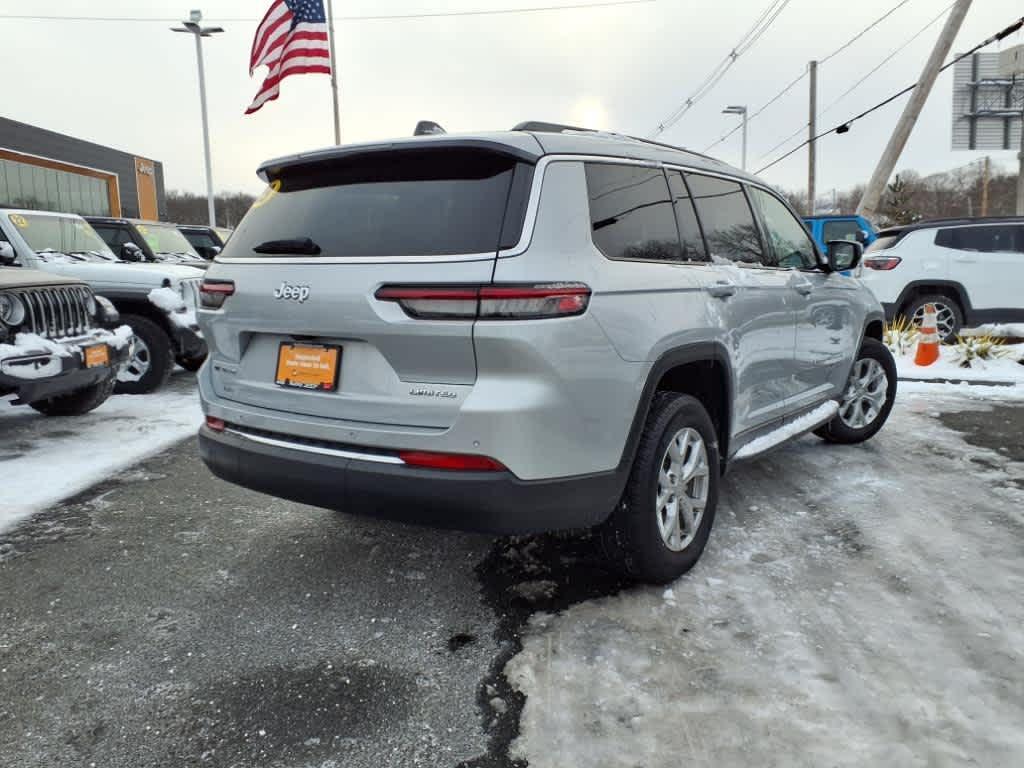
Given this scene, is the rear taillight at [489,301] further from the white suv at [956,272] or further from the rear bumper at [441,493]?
the white suv at [956,272]

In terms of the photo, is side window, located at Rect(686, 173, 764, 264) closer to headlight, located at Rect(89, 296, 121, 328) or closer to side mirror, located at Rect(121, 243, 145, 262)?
headlight, located at Rect(89, 296, 121, 328)

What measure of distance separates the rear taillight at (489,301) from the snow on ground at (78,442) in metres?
2.95

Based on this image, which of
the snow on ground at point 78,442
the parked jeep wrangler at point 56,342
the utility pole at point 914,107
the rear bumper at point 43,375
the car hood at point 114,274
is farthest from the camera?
the utility pole at point 914,107

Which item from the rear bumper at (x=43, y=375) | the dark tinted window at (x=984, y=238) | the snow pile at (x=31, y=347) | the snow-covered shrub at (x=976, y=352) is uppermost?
the dark tinted window at (x=984, y=238)

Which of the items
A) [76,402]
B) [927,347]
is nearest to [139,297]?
[76,402]

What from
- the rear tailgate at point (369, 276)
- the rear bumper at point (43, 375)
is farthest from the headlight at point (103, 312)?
the rear tailgate at point (369, 276)

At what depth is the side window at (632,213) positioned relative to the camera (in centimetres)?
277

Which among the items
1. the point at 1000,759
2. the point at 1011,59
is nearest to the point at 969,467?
the point at 1000,759

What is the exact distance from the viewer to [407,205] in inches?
106

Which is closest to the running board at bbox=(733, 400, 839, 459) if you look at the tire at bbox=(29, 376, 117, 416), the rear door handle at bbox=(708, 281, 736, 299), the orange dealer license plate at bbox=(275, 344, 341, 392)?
the rear door handle at bbox=(708, 281, 736, 299)

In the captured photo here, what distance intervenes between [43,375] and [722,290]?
467 centimetres

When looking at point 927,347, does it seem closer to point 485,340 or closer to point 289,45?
point 485,340

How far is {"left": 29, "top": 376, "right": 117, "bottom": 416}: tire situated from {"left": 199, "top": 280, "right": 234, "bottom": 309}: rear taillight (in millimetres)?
Answer: 3873

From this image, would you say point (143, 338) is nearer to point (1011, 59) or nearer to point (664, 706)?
point (664, 706)
